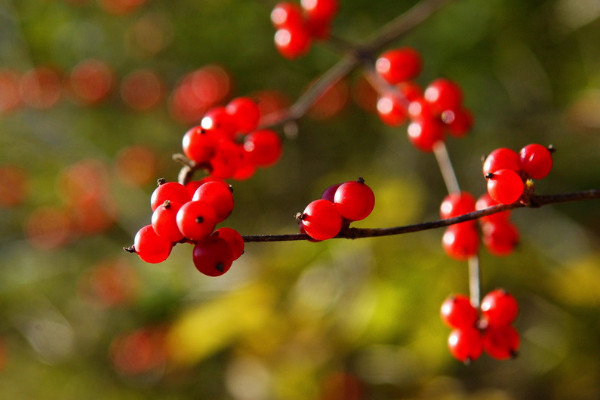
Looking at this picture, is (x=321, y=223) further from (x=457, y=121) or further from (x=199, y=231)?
(x=457, y=121)

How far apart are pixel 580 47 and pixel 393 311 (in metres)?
1.91

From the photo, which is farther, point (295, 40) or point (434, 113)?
point (295, 40)

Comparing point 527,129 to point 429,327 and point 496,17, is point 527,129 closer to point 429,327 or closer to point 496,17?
point 496,17

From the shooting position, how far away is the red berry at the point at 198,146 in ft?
3.69

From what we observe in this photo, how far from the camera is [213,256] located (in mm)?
867

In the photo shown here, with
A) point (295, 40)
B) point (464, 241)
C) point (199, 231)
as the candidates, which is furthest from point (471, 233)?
point (295, 40)

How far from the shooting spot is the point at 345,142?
3.63 meters

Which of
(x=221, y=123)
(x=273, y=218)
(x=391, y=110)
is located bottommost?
(x=221, y=123)

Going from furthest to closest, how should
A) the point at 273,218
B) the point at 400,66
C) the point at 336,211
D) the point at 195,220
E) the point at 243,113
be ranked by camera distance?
1. the point at 273,218
2. the point at 400,66
3. the point at 243,113
4. the point at 336,211
5. the point at 195,220

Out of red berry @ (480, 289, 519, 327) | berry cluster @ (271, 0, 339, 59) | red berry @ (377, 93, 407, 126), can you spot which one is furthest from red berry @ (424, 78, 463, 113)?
red berry @ (480, 289, 519, 327)

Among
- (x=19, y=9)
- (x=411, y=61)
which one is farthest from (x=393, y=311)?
(x=19, y=9)

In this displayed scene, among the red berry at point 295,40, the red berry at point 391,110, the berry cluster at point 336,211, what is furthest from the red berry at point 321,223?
the red berry at point 295,40

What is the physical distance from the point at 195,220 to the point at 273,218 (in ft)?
9.51

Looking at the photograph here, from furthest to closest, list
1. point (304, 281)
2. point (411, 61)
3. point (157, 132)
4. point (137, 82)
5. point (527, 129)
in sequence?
point (157, 132)
point (137, 82)
point (527, 129)
point (304, 281)
point (411, 61)
